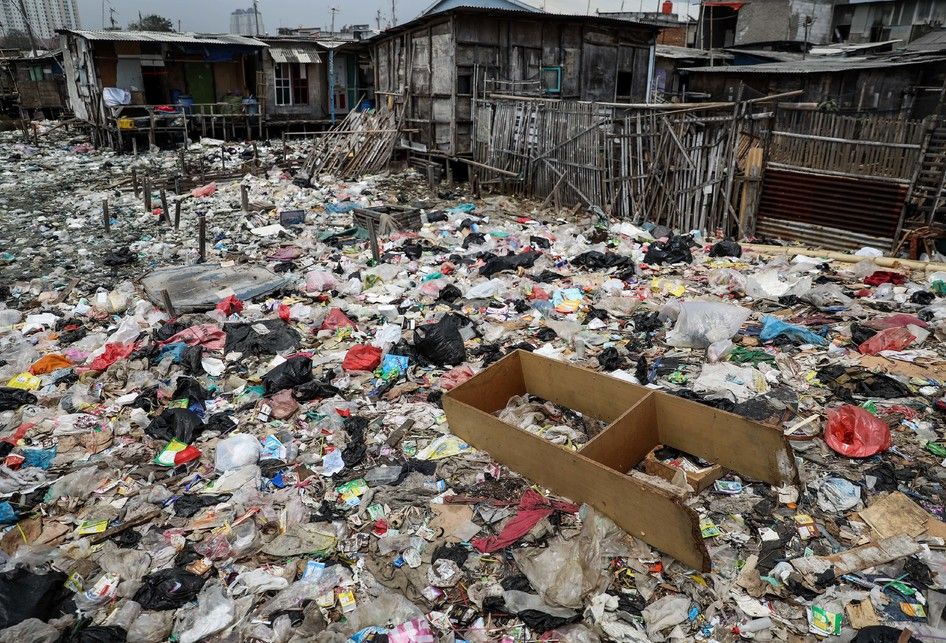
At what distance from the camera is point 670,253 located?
784 centimetres

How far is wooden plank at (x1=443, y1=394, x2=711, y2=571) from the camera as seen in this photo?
9.81ft

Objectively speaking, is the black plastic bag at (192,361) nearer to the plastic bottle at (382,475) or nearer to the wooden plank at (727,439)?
the plastic bottle at (382,475)

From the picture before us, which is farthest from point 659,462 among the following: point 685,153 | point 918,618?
point 685,153

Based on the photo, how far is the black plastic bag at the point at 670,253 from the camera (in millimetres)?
7727

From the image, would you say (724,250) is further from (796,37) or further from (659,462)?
(796,37)

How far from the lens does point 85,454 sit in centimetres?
426

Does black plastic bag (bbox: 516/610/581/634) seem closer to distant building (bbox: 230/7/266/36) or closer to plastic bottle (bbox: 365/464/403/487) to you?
plastic bottle (bbox: 365/464/403/487)

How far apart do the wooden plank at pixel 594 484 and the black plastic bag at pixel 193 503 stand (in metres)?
1.57

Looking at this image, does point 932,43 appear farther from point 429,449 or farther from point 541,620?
point 541,620

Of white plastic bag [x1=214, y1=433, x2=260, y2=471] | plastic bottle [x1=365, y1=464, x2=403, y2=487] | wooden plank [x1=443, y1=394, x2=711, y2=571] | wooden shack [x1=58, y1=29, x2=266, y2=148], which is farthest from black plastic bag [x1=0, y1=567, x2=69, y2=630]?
wooden shack [x1=58, y1=29, x2=266, y2=148]

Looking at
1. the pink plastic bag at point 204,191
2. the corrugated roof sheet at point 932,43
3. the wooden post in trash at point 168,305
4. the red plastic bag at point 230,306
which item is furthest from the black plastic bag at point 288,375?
the corrugated roof sheet at point 932,43

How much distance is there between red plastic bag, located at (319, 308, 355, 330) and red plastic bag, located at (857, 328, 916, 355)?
4.68 m

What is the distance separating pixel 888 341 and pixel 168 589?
5.60 m

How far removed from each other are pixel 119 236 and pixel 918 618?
10.9 m
